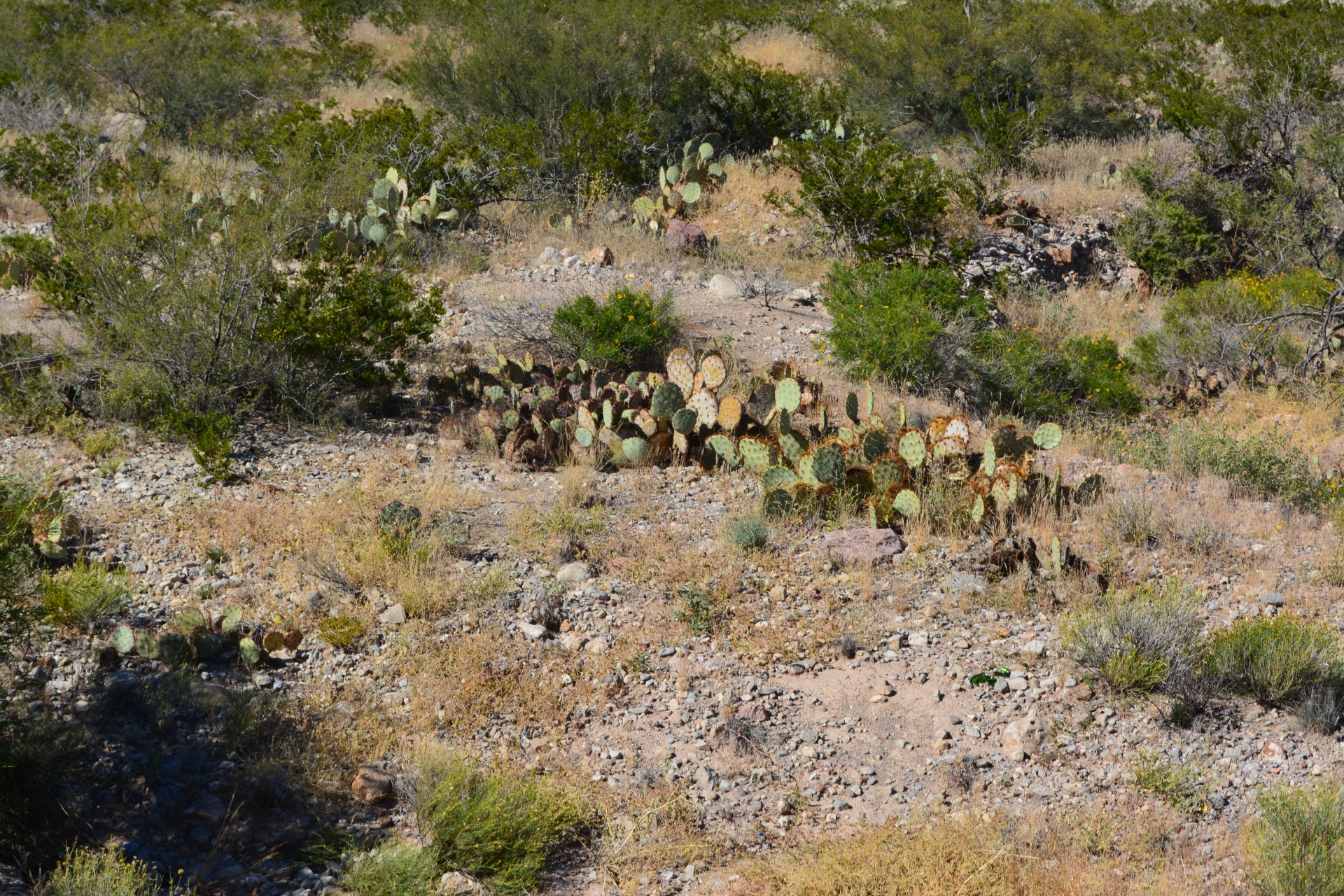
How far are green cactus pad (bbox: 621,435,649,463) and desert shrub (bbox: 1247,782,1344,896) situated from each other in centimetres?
463

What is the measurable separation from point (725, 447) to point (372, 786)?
12.7 feet

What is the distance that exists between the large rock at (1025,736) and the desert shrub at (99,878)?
3628 mm

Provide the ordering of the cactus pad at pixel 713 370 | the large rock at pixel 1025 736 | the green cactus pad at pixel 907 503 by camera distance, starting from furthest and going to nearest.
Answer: the cactus pad at pixel 713 370, the green cactus pad at pixel 907 503, the large rock at pixel 1025 736

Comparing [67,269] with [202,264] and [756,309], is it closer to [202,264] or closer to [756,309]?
[202,264]

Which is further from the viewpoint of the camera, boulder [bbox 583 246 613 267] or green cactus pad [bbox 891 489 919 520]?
boulder [bbox 583 246 613 267]

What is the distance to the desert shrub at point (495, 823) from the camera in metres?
4.31

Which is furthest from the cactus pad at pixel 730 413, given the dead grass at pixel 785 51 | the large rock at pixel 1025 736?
the dead grass at pixel 785 51

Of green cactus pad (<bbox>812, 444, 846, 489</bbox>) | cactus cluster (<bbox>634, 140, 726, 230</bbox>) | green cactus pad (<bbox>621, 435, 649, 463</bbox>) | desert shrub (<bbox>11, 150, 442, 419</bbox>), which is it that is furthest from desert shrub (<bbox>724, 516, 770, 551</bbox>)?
cactus cluster (<bbox>634, 140, 726, 230</bbox>)

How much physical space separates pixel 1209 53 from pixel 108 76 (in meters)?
20.4

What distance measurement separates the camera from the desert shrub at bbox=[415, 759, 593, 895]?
4.31m

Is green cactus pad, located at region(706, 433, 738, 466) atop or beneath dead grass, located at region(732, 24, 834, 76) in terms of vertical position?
beneath

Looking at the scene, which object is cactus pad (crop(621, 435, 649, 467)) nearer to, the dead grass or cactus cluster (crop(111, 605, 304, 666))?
cactus cluster (crop(111, 605, 304, 666))

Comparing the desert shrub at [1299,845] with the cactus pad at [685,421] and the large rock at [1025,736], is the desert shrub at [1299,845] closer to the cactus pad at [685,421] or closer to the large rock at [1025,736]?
the large rock at [1025,736]

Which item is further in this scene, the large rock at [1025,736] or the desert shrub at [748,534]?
the desert shrub at [748,534]
